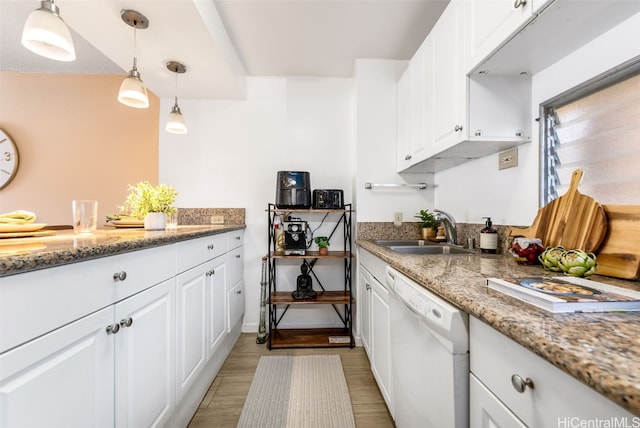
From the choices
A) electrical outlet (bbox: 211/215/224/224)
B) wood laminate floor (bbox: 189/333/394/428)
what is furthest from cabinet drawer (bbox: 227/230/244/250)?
wood laminate floor (bbox: 189/333/394/428)

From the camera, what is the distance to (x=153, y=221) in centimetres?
158

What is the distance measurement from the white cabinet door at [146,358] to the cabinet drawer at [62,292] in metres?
0.07

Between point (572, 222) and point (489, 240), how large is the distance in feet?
1.46

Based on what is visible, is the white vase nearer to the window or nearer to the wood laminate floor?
the wood laminate floor

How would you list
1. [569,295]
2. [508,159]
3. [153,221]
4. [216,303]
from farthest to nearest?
[216,303], [153,221], [508,159], [569,295]

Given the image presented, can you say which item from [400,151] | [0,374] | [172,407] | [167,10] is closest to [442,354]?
[0,374]

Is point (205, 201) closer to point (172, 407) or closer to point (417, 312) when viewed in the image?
point (172, 407)

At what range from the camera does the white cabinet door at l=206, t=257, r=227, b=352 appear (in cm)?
166

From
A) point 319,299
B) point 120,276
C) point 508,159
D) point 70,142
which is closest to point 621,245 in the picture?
point 508,159

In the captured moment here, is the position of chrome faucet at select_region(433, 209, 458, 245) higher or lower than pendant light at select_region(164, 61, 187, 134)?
lower

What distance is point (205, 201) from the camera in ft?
8.27

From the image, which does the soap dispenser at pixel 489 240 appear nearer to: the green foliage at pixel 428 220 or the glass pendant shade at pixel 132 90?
the green foliage at pixel 428 220

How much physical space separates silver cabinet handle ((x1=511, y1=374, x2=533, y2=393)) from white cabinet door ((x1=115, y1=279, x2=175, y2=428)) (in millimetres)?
1070

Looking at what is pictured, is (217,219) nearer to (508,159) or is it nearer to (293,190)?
(293,190)
